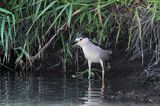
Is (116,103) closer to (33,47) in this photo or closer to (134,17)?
(134,17)

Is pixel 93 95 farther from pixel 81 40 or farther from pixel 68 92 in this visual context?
pixel 81 40

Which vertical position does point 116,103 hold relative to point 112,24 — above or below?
below

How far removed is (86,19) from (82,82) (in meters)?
0.82

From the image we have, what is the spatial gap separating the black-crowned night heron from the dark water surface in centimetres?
29

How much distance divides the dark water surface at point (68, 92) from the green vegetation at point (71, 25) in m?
0.34

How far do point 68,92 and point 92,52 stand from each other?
862 mm

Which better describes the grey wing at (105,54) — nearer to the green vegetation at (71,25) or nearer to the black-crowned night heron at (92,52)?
the black-crowned night heron at (92,52)

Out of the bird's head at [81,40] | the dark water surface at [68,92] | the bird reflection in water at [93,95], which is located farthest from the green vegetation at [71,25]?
the bird reflection in water at [93,95]

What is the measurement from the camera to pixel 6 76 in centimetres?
732

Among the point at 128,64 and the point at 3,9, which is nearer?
the point at 3,9

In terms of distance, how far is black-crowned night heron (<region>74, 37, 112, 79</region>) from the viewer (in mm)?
6945

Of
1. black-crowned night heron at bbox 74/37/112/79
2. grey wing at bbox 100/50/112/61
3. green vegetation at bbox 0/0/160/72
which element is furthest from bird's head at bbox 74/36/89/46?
grey wing at bbox 100/50/112/61

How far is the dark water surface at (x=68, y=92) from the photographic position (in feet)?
19.0

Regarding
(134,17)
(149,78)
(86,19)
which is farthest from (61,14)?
(149,78)
